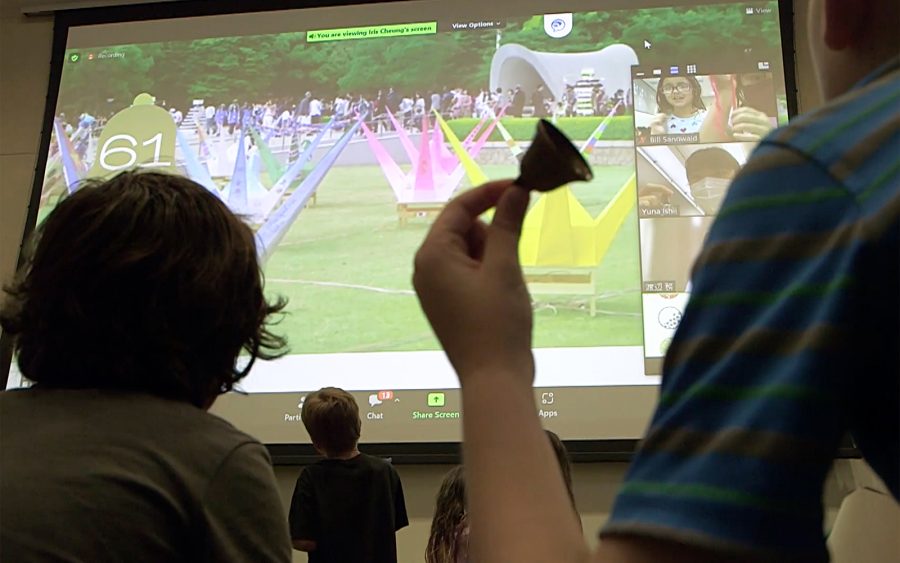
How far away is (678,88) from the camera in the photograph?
10.8ft

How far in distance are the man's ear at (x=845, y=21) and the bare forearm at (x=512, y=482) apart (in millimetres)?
222

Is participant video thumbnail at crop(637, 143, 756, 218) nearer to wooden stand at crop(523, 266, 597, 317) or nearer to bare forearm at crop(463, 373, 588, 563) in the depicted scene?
wooden stand at crop(523, 266, 597, 317)

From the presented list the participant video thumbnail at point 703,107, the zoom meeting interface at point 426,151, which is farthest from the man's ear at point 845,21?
the participant video thumbnail at point 703,107

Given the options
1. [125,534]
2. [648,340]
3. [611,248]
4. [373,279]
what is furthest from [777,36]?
[125,534]

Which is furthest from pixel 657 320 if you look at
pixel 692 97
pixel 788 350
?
pixel 788 350

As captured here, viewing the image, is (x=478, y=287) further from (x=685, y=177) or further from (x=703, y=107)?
(x=703, y=107)

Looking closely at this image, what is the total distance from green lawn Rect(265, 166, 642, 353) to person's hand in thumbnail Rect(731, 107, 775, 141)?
432mm

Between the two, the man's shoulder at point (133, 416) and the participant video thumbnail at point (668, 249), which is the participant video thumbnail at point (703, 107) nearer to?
the participant video thumbnail at point (668, 249)

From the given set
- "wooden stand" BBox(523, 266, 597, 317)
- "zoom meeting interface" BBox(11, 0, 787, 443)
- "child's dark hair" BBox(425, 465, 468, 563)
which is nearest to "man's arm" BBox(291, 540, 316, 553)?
"child's dark hair" BBox(425, 465, 468, 563)

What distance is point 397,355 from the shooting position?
126 inches

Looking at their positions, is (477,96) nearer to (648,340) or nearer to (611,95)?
(611,95)

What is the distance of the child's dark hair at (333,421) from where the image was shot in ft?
7.73

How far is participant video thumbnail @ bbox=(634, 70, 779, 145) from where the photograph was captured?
322 centimetres

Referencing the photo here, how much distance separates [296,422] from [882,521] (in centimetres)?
253
